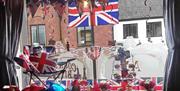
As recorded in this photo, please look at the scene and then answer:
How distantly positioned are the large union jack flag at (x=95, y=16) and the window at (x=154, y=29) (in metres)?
0.39

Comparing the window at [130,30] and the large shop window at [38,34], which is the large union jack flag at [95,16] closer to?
the window at [130,30]

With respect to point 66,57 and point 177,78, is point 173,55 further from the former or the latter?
point 66,57

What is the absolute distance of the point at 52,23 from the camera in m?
4.07

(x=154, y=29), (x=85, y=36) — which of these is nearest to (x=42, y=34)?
(x=85, y=36)

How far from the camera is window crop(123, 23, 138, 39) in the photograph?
3749 mm

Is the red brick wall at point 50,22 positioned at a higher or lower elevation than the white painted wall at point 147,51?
higher

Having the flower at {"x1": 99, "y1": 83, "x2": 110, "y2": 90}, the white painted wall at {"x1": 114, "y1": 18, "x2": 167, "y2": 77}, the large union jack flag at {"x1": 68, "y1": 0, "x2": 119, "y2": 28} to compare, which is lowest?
the flower at {"x1": 99, "y1": 83, "x2": 110, "y2": 90}

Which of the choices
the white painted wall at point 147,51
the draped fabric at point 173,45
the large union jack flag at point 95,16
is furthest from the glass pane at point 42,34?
the draped fabric at point 173,45

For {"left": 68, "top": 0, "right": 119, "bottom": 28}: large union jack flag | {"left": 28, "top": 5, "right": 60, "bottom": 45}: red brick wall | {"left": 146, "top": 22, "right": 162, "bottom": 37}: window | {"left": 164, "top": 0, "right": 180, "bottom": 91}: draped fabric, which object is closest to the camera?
{"left": 164, "top": 0, "right": 180, "bottom": 91}: draped fabric

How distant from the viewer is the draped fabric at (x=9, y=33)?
3.92 metres

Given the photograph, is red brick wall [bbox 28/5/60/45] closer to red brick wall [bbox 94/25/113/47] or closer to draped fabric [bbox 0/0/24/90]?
draped fabric [bbox 0/0/24/90]

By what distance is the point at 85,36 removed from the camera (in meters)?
3.95

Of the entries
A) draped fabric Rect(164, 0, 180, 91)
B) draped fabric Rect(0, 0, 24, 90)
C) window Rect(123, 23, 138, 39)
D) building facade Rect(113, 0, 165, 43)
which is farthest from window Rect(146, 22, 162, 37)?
draped fabric Rect(0, 0, 24, 90)

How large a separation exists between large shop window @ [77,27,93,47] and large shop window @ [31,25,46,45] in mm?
505
